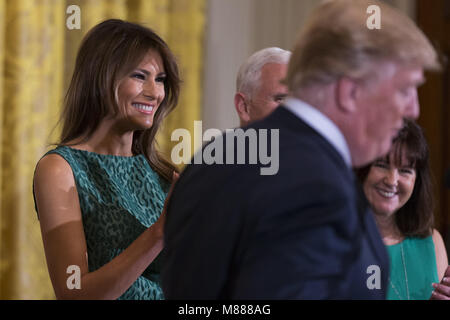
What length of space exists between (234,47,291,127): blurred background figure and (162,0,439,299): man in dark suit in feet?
2.68

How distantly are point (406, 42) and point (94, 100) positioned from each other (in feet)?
3.66

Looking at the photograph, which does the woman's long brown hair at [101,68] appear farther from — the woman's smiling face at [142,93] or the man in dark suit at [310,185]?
the man in dark suit at [310,185]

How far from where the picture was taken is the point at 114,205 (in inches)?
71.2

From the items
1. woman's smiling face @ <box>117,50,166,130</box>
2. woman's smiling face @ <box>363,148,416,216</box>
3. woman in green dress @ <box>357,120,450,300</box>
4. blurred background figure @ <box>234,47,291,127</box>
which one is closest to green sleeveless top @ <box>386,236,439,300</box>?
woman in green dress @ <box>357,120,450,300</box>

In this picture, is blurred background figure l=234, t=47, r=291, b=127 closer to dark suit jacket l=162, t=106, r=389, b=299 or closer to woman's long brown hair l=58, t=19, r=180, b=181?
woman's long brown hair l=58, t=19, r=180, b=181

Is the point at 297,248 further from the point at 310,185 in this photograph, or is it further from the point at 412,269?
the point at 412,269

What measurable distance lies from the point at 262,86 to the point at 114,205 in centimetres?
54

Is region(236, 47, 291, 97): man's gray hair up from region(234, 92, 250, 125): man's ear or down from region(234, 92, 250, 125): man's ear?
up

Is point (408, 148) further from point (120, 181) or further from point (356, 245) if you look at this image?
point (356, 245)

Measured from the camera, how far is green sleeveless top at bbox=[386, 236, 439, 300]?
76.3 inches

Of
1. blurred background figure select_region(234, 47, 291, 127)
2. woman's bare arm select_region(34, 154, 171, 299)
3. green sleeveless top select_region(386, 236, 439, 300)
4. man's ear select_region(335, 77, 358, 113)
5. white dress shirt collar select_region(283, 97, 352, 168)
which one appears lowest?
green sleeveless top select_region(386, 236, 439, 300)

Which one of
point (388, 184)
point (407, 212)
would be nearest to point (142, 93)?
point (388, 184)

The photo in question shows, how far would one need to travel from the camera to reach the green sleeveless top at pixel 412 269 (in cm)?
194
